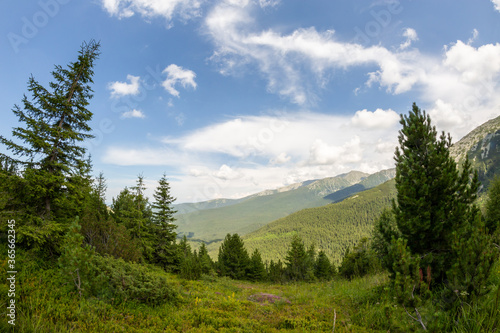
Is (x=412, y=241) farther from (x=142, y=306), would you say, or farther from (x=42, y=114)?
(x=42, y=114)

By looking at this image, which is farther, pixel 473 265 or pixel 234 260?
pixel 234 260

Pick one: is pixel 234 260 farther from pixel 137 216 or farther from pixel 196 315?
pixel 196 315

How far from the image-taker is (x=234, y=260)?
138 ft

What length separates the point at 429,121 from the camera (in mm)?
8883

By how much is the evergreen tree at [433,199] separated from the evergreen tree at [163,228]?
24803 mm

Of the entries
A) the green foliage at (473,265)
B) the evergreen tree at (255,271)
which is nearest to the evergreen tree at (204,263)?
the evergreen tree at (255,271)

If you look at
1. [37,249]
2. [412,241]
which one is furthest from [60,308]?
[412,241]

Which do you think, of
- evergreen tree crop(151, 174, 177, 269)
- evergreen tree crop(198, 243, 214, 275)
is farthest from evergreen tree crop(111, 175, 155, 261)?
evergreen tree crop(198, 243, 214, 275)

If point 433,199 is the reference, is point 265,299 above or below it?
below

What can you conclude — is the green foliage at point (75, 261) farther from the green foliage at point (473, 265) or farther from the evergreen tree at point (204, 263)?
the evergreen tree at point (204, 263)

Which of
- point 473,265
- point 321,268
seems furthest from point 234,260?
point 473,265

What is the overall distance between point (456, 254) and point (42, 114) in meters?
16.7

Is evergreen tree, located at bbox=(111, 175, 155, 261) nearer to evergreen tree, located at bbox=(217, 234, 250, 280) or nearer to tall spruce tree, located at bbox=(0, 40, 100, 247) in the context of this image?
tall spruce tree, located at bbox=(0, 40, 100, 247)

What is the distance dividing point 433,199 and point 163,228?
2723 cm
